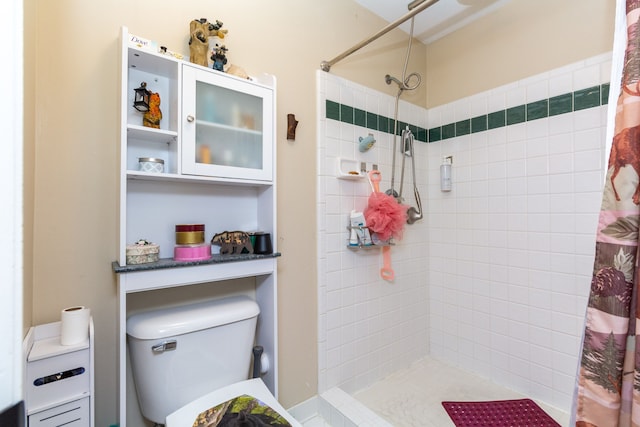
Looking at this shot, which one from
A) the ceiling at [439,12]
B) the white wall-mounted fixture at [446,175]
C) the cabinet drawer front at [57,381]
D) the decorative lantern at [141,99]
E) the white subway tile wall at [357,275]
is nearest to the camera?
the cabinet drawer front at [57,381]

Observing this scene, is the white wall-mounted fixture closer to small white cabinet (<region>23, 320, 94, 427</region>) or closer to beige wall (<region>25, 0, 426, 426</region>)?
beige wall (<region>25, 0, 426, 426</region>)

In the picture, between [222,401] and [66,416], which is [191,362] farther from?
[66,416]

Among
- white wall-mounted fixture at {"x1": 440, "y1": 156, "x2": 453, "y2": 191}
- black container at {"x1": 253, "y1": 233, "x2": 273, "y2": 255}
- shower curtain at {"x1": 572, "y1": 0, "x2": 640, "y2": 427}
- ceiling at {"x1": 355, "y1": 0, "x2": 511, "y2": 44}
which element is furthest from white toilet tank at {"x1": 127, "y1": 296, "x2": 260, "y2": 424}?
ceiling at {"x1": 355, "y1": 0, "x2": 511, "y2": 44}

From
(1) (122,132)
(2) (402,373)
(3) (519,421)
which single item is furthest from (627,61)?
(2) (402,373)

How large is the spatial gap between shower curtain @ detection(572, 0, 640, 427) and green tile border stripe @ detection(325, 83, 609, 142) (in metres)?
0.94

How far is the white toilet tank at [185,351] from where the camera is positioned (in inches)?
39.5

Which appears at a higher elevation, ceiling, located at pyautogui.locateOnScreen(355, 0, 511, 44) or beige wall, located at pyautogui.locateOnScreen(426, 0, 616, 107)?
ceiling, located at pyautogui.locateOnScreen(355, 0, 511, 44)

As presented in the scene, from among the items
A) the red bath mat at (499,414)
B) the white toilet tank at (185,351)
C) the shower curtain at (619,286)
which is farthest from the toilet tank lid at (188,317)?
the red bath mat at (499,414)

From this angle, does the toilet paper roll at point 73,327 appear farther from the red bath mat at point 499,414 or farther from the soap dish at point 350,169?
the red bath mat at point 499,414

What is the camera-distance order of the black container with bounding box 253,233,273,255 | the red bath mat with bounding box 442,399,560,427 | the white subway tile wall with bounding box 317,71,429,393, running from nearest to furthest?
the black container with bounding box 253,233,273,255, the red bath mat with bounding box 442,399,560,427, the white subway tile wall with bounding box 317,71,429,393

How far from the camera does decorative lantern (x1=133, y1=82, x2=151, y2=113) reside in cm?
105

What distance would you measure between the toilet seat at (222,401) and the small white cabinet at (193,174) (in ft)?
0.51

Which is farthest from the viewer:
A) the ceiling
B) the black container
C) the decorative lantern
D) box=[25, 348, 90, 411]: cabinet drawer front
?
the ceiling

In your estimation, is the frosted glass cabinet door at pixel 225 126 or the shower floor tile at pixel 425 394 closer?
the frosted glass cabinet door at pixel 225 126
